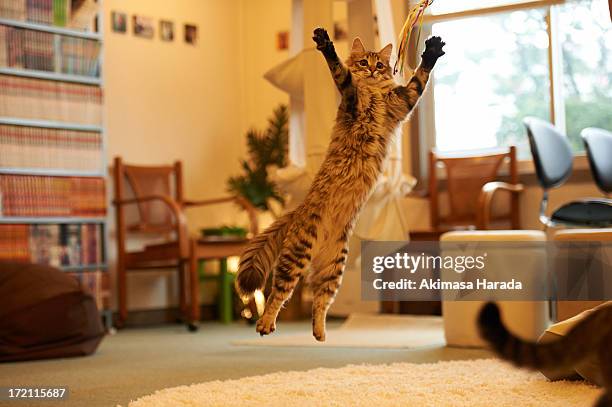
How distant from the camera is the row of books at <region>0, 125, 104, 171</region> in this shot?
231 inches

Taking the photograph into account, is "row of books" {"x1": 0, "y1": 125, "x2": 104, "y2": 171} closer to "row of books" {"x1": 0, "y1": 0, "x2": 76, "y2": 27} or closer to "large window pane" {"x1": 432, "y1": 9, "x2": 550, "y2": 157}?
"row of books" {"x1": 0, "y1": 0, "x2": 76, "y2": 27}

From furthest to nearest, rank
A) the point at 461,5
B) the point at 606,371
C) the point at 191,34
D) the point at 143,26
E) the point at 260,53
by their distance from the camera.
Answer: the point at 260,53, the point at 191,34, the point at 143,26, the point at 461,5, the point at 606,371

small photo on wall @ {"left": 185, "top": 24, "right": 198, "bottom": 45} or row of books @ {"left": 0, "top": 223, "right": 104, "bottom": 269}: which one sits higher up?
small photo on wall @ {"left": 185, "top": 24, "right": 198, "bottom": 45}

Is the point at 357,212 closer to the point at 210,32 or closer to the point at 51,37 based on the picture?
the point at 51,37

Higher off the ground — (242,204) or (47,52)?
(47,52)

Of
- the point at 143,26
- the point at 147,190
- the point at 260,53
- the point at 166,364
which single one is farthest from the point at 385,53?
the point at 260,53

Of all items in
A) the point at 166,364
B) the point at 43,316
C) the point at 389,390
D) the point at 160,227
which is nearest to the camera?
the point at 389,390

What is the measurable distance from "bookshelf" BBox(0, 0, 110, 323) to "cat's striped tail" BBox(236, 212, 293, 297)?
4.79m

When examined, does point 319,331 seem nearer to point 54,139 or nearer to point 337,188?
point 337,188

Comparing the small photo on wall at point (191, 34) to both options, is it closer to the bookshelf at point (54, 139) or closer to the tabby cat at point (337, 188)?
the bookshelf at point (54, 139)

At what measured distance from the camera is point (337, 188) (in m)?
1.43

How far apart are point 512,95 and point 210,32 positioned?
267 cm

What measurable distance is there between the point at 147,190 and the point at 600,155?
11.1 feet

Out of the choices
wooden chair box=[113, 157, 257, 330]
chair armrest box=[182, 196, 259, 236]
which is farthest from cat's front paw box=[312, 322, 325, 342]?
chair armrest box=[182, 196, 259, 236]
